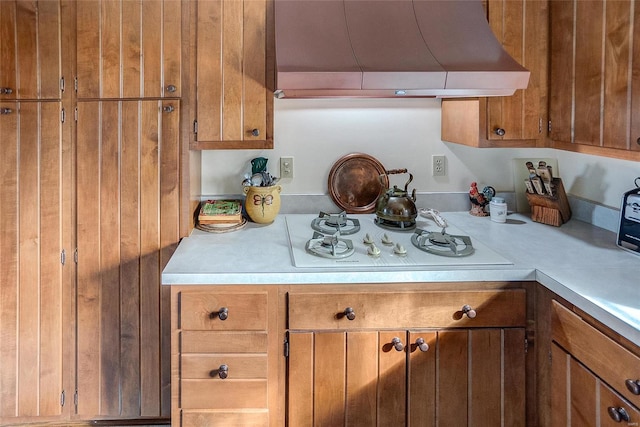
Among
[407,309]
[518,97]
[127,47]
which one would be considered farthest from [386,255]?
[127,47]

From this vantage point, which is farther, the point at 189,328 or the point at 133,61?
the point at 133,61

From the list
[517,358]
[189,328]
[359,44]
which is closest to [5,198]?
[189,328]

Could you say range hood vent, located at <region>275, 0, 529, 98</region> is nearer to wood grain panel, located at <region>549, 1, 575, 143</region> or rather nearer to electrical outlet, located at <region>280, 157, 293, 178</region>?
wood grain panel, located at <region>549, 1, 575, 143</region>

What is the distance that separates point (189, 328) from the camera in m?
1.60

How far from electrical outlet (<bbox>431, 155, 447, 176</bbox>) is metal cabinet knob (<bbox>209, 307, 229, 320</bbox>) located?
1.34 metres

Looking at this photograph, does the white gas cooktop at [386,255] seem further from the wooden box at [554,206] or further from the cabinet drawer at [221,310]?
the wooden box at [554,206]

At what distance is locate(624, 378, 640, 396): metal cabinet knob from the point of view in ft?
3.76

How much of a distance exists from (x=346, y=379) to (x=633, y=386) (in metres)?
0.83

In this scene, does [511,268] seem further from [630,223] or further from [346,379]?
[346,379]

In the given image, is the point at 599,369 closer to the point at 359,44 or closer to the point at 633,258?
the point at 633,258

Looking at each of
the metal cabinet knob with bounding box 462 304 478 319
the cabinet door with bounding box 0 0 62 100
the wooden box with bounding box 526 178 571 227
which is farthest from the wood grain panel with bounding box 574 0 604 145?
the cabinet door with bounding box 0 0 62 100

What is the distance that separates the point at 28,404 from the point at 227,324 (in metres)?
1.11

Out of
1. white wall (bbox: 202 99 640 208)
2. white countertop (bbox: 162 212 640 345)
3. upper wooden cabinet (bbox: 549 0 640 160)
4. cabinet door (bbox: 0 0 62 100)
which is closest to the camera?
white countertop (bbox: 162 212 640 345)

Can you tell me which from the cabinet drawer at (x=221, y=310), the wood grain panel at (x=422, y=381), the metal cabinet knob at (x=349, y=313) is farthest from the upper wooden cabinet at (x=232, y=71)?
the wood grain panel at (x=422, y=381)
